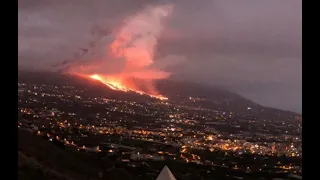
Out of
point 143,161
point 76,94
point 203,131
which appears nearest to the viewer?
point 143,161

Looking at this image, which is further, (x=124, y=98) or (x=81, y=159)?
(x=124, y=98)

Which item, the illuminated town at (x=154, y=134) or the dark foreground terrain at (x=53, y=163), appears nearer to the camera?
the dark foreground terrain at (x=53, y=163)

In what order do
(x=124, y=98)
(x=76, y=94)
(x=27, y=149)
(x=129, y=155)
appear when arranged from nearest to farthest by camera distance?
(x=27, y=149) < (x=129, y=155) < (x=76, y=94) < (x=124, y=98)

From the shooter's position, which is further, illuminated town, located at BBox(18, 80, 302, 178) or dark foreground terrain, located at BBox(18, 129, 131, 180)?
illuminated town, located at BBox(18, 80, 302, 178)

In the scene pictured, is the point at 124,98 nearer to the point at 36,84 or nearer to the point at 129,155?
the point at 36,84

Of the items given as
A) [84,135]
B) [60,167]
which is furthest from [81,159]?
[84,135]

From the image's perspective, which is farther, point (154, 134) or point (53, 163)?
point (154, 134)
